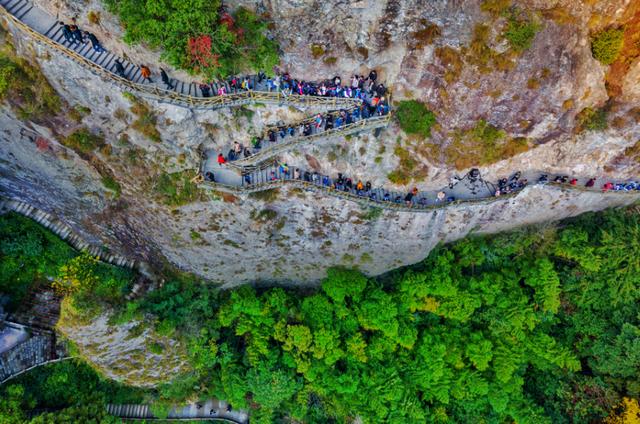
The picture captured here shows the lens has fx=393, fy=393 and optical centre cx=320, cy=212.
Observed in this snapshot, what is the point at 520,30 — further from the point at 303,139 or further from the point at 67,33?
the point at 67,33

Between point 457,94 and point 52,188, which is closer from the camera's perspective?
point 457,94

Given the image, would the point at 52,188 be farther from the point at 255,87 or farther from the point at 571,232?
the point at 571,232

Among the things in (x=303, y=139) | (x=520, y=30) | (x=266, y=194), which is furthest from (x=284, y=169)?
(x=520, y=30)

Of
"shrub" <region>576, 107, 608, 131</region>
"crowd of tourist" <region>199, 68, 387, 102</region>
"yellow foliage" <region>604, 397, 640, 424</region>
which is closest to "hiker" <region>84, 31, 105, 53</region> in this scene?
"crowd of tourist" <region>199, 68, 387, 102</region>

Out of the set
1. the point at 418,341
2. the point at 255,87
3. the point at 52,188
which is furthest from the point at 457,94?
the point at 52,188

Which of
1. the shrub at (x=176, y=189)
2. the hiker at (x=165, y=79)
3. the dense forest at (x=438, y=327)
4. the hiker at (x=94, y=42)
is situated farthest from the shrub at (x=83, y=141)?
the dense forest at (x=438, y=327)

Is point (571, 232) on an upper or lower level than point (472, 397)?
upper

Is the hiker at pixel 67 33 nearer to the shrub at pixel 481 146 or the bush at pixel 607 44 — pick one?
the shrub at pixel 481 146

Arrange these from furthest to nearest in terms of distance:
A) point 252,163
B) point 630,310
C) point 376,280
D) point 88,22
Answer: point 376,280 < point 630,310 < point 252,163 < point 88,22
